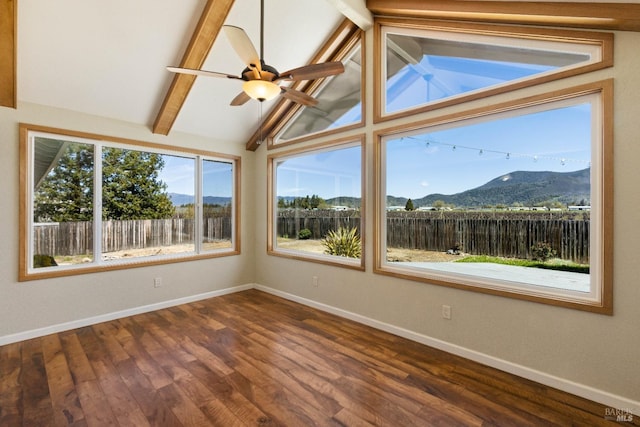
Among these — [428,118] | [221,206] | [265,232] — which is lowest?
[265,232]

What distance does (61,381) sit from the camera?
2.30m

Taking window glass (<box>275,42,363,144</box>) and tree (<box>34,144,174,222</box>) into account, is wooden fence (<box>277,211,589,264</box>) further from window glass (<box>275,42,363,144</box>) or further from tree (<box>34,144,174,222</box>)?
tree (<box>34,144,174,222</box>)

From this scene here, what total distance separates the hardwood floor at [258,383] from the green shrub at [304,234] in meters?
1.47

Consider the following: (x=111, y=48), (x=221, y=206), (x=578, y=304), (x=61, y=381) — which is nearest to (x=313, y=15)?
(x=111, y=48)

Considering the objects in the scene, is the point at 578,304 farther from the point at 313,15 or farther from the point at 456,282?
the point at 313,15

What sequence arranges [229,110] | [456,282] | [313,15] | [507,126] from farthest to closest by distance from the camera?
1. [229,110]
2. [313,15]
3. [456,282]
4. [507,126]

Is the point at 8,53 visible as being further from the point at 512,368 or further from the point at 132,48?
the point at 512,368

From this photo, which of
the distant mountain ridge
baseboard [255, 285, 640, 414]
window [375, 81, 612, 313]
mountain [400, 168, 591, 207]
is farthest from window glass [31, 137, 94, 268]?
mountain [400, 168, 591, 207]

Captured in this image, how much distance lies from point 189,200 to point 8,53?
7.75 ft

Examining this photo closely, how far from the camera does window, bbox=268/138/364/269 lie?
377 cm

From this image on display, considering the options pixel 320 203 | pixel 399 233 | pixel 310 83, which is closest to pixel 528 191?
pixel 399 233

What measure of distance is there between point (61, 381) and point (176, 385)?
938 mm

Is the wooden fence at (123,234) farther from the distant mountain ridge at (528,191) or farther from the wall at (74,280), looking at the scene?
the distant mountain ridge at (528,191)

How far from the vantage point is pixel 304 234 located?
4.49m
